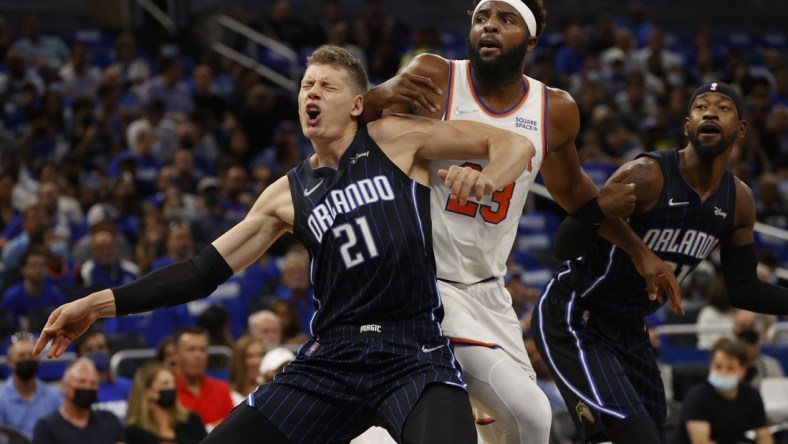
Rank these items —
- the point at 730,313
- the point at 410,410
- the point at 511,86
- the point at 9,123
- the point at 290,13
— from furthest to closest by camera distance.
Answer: the point at 290,13
the point at 9,123
the point at 730,313
the point at 511,86
the point at 410,410

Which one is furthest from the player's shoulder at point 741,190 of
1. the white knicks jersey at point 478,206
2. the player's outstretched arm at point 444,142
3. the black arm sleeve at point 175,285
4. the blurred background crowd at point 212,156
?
the blurred background crowd at point 212,156

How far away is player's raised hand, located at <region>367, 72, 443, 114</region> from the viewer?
17.0ft

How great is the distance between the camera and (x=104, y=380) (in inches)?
367

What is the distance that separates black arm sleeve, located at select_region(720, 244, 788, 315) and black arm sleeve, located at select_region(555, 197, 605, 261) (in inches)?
32.2

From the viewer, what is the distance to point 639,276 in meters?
6.20

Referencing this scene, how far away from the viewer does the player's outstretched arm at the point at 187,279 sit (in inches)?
185

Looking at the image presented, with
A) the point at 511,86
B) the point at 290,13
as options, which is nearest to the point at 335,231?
the point at 511,86

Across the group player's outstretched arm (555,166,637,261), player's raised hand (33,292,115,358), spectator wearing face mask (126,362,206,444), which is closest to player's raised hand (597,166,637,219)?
player's outstretched arm (555,166,637,261)

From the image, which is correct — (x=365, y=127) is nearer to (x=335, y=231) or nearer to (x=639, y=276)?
(x=335, y=231)

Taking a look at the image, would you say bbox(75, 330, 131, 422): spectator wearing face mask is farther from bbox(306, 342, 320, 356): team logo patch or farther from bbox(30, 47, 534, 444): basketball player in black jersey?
bbox(306, 342, 320, 356): team logo patch

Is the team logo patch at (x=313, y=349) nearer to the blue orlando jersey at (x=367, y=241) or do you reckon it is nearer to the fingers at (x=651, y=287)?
the blue orlando jersey at (x=367, y=241)

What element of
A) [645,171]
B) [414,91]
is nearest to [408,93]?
[414,91]

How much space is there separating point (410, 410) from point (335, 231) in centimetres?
81

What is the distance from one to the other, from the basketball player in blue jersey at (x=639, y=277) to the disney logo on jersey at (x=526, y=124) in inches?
29.7
